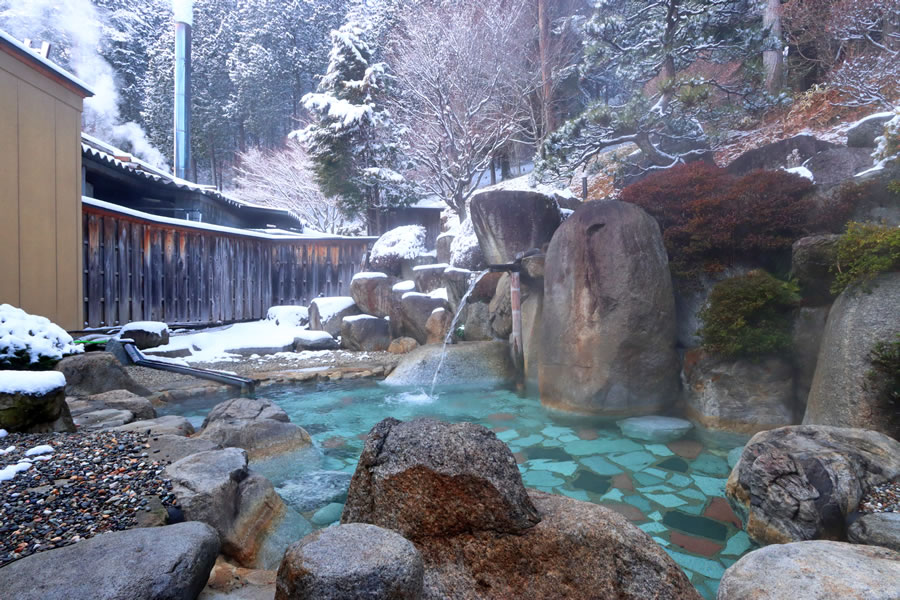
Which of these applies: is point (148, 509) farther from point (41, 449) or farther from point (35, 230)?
point (35, 230)

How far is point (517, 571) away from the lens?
2.47m

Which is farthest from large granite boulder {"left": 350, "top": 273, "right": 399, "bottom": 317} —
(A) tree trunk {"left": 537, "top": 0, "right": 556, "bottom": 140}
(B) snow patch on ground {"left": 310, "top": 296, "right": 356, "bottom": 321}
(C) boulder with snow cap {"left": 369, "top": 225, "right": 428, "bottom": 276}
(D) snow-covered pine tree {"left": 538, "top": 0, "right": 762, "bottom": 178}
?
(A) tree trunk {"left": 537, "top": 0, "right": 556, "bottom": 140}

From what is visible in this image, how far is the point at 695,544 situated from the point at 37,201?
30.6 ft

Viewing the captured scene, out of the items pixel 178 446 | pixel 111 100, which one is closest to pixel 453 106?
pixel 178 446

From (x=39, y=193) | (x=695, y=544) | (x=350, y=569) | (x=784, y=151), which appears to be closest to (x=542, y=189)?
(x=784, y=151)

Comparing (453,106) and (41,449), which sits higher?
(453,106)

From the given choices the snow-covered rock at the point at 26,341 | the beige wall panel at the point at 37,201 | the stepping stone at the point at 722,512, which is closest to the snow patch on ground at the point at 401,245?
the beige wall panel at the point at 37,201

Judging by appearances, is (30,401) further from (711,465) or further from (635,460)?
(711,465)

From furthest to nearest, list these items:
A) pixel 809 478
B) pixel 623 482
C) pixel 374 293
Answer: pixel 374 293
pixel 623 482
pixel 809 478

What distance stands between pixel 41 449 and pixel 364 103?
56.7 ft

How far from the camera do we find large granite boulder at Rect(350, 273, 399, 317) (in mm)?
12828

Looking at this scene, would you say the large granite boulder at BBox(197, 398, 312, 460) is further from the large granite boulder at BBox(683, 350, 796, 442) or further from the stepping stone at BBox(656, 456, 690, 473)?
the large granite boulder at BBox(683, 350, 796, 442)

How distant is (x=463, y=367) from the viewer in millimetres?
8828

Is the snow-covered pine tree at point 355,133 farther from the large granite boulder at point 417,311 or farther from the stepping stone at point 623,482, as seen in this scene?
the stepping stone at point 623,482
